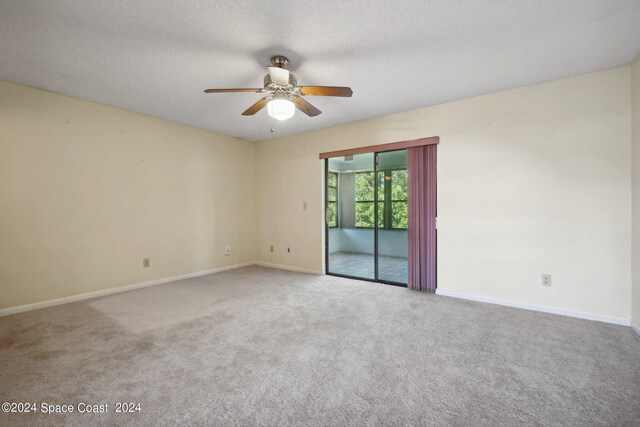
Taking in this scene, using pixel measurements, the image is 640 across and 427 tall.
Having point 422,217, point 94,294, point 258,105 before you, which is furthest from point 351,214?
point 94,294

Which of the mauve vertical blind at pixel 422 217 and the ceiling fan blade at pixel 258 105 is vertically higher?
the ceiling fan blade at pixel 258 105

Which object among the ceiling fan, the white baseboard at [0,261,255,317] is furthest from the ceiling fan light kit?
the white baseboard at [0,261,255,317]

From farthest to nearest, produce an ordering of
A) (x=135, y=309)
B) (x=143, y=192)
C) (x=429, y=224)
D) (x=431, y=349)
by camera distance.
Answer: (x=143, y=192) → (x=429, y=224) → (x=135, y=309) → (x=431, y=349)

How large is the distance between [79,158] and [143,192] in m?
0.83

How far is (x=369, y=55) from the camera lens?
2506 millimetres

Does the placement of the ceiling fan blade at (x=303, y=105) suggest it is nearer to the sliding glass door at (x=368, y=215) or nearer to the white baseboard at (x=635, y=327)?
the sliding glass door at (x=368, y=215)

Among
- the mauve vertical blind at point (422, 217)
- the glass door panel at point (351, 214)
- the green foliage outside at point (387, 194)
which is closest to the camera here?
the mauve vertical blind at point (422, 217)

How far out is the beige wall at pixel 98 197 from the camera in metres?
3.07

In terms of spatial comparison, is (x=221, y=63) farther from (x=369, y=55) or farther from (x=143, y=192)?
(x=143, y=192)

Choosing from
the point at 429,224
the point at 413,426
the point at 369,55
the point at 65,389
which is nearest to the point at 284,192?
the point at 429,224

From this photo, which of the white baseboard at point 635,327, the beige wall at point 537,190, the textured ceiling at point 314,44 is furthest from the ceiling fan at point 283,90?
the white baseboard at point 635,327

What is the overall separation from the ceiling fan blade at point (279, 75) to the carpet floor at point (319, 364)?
2231 mm

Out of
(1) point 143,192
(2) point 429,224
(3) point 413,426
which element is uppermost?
(1) point 143,192

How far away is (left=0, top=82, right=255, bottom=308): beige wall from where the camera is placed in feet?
10.1
